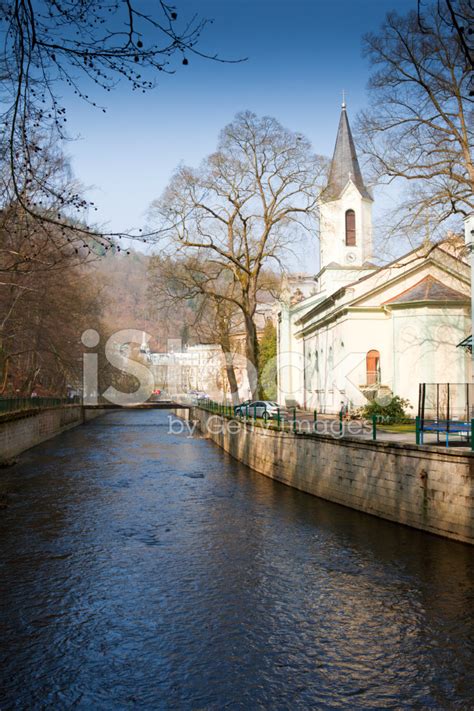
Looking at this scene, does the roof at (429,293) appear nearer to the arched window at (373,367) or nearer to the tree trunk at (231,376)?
the arched window at (373,367)

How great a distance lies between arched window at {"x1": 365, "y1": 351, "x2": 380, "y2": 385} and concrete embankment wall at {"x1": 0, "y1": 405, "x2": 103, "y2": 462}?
17746 millimetres

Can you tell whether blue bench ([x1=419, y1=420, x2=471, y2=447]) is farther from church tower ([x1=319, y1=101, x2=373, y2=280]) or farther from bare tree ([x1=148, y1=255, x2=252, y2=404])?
church tower ([x1=319, y1=101, x2=373, y2=280])

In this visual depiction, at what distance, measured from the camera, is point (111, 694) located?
26.2 ft

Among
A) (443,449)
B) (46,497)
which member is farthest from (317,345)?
(443,449)

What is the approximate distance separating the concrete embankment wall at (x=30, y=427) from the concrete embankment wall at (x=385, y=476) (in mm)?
12074

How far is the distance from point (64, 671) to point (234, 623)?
8.84 feet

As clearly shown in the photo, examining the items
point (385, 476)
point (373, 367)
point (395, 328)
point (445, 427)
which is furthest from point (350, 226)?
point (445, 427)

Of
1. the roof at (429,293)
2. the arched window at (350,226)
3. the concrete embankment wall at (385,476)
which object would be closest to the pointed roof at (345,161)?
the arched window at (350,226)

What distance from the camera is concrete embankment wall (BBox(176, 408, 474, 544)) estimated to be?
1393cm

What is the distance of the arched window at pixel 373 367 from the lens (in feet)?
115

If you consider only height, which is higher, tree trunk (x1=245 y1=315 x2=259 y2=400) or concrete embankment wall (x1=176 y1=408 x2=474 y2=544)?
tree trunk (x1=245 y1=315 x2=259 y2=400)

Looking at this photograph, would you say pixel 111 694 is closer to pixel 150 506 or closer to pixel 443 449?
pixel 443 449

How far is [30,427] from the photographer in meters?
37.0

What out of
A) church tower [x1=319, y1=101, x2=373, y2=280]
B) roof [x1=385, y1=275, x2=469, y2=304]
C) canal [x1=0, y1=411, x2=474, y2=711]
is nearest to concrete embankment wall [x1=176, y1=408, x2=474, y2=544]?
canal [x1=0, y1=411, x2=474, y2=711]
